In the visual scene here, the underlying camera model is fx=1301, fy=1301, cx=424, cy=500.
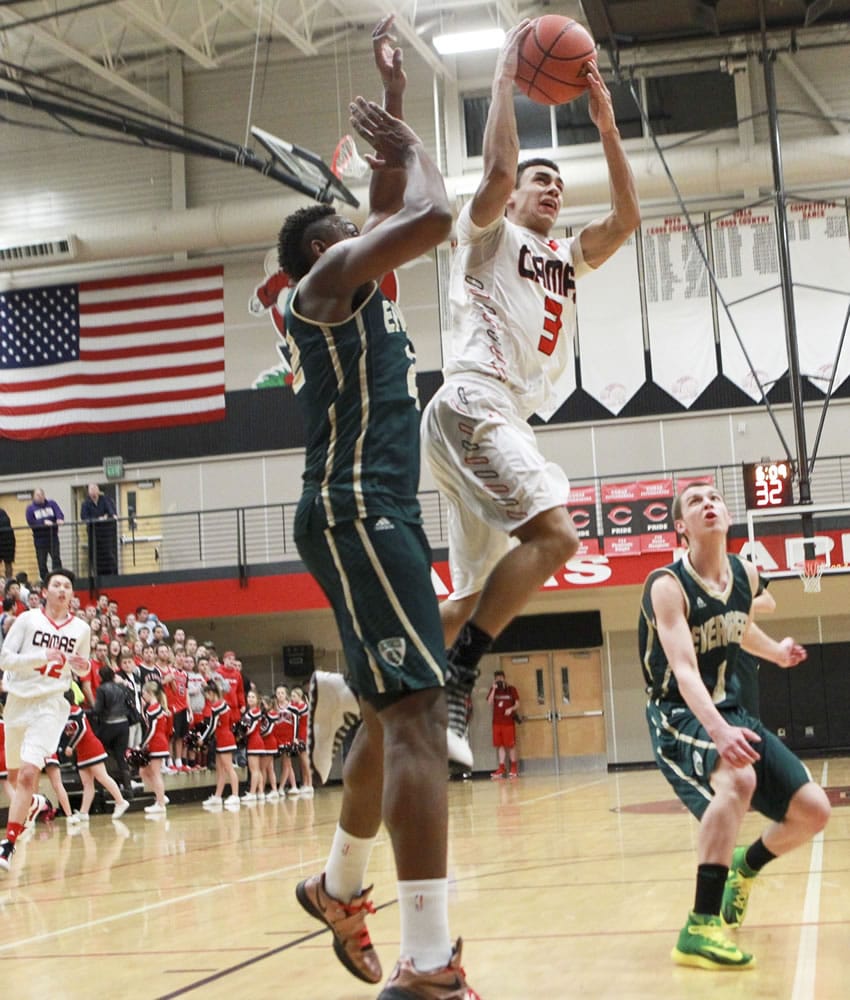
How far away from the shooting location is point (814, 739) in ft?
73.5

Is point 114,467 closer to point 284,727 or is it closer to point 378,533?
point 284,727

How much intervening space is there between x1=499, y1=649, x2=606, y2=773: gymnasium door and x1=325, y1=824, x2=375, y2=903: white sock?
20.2m

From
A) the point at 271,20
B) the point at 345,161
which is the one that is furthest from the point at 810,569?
the point at 271,20

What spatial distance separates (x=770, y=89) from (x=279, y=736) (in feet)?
36.2

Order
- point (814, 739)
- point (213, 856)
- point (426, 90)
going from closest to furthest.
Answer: point (213, 856) < point (814, 739) < point (426, 90)

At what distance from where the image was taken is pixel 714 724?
4.07 m

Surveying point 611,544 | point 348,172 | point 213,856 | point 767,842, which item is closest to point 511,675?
point 611,544

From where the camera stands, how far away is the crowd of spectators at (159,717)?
14.7m

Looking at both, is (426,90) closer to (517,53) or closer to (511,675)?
(511,675)

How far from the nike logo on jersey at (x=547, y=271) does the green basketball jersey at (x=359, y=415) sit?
3.57 ft

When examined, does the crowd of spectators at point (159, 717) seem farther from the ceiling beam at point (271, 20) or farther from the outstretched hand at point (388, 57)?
the outstretched hand at point (388, 57)

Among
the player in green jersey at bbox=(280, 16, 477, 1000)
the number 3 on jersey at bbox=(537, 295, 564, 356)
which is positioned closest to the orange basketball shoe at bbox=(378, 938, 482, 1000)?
the player in green jersey at bbox=(280, 16, 477, 1000)

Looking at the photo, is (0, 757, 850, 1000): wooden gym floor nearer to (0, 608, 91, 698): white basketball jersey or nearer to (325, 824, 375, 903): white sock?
(325, 824, 375, 903): white sock

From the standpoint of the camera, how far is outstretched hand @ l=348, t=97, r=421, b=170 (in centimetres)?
337
